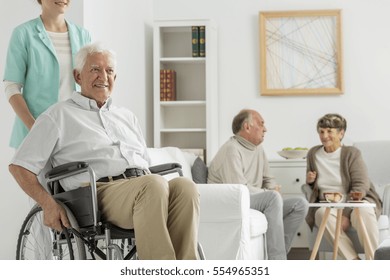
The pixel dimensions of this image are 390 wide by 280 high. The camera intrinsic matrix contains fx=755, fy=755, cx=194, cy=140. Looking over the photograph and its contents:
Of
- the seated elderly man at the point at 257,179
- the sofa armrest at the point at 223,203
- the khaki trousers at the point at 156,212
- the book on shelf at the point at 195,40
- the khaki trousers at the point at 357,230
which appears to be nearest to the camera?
the khaki trousers at the point at 156,212

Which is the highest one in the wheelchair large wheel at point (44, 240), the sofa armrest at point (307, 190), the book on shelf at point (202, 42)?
the book on shelf at point (202, 42)

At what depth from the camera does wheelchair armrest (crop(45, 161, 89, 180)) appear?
8.45 ft

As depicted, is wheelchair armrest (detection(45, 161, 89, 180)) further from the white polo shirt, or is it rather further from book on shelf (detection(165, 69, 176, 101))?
book on shelf (detection(165, 69, 176, 101))

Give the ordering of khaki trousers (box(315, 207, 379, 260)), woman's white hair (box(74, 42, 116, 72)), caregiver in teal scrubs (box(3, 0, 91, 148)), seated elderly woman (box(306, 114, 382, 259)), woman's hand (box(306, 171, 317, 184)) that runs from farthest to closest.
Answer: woman's hand (box(306, 171, 317, 184)), seated elderly woman (box(306, 114, 382, 259)), khaki trousers (box(315, 207, 379, 260)), caregiver in teal scrubs (box(3, 0, 91, 148)), woman's white hair (box(74, 42, 116, 72))

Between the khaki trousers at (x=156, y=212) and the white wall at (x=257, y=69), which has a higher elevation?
the white wall at (x=257, y=69)

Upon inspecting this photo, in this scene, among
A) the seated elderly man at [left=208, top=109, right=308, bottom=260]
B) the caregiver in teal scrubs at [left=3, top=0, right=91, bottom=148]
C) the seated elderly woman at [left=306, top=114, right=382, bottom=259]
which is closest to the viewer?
the caregiver in teal scrubs at [left=3, top=0, right=91, bottom=148]

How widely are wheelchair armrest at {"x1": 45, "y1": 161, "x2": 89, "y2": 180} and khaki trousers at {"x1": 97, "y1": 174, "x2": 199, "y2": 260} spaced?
0.51 feet

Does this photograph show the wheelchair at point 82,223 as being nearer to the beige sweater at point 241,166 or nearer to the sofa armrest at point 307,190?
the beige sweater at point 241,166

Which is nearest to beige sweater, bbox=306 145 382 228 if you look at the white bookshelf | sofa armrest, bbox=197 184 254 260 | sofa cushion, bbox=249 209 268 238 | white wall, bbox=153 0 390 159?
sofa cushion, bbox=249 209 268 238

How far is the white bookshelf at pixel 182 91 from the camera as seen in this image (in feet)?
18.9

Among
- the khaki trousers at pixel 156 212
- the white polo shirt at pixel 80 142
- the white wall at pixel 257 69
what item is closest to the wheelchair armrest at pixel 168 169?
the white polo shirt at pixel 80 142

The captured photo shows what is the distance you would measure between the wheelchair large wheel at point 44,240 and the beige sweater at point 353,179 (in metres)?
2.29

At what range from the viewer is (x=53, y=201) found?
265 centimetres

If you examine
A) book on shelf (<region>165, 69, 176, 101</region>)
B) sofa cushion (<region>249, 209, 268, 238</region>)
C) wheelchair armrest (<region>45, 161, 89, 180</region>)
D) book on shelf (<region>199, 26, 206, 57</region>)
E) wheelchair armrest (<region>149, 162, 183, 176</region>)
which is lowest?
sofa cushion (<region>249, 209, 268, 238</region>)
